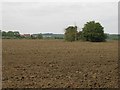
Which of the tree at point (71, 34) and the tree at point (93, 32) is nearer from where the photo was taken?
the tree at point (93, 32)

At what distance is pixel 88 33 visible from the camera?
8625cm

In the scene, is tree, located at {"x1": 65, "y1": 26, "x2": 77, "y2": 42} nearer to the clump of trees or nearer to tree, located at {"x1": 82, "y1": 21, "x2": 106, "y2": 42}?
the clump of trees

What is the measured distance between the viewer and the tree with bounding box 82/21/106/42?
8574 centimetres

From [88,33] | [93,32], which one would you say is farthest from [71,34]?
[93,32]

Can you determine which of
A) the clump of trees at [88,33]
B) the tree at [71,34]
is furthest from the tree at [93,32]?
the tree at [71,34]

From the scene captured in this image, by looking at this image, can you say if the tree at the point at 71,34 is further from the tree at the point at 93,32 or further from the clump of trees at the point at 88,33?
the tree at the point at 93,32

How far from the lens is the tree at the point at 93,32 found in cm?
8574

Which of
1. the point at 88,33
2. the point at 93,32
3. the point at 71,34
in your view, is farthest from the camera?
the point at 71,34

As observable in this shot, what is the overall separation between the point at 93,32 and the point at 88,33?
1.68 m

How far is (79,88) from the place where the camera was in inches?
359

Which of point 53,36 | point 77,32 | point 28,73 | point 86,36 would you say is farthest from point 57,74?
point 53,36

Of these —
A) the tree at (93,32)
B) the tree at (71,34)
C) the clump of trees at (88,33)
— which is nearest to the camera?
the tree at (93,32)

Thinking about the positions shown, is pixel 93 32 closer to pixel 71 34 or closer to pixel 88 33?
pixel 88 33

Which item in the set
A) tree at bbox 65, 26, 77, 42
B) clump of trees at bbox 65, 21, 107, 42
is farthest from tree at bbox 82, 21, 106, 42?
tree at bbox 65, 26, 77, 42
